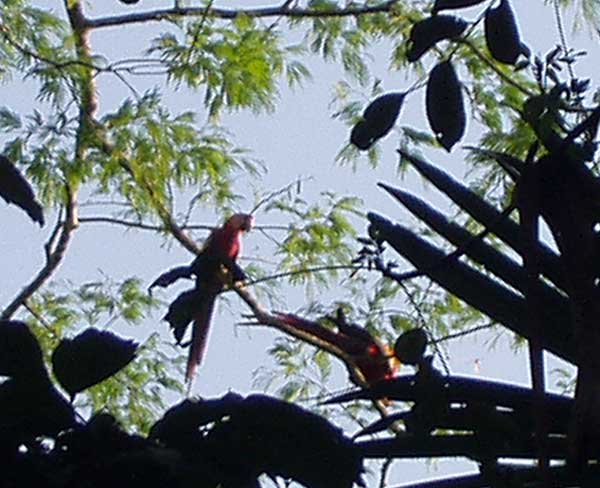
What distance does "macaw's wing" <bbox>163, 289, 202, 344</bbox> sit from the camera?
1081mm

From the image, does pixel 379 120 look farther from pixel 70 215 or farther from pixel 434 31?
pixel 70 215

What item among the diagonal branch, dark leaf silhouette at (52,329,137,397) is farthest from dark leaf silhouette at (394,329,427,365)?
the diagonal branch

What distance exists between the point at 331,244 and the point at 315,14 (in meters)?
0.71

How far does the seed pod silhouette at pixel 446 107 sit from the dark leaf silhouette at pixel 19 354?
0.34m

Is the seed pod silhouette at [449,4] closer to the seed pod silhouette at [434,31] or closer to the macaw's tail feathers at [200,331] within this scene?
the seed pod silhouette at [434,31]

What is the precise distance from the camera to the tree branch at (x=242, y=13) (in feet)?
15.4

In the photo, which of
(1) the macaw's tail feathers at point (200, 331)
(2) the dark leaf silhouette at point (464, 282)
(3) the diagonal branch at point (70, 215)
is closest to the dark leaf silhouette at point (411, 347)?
(2) the dark leaf silhouette at point (464, 282)

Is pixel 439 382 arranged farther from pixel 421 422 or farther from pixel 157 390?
pixel 157 390

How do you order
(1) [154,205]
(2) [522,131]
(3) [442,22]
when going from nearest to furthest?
(3) [442,22] < (2) [522,131] < (1) [154,205]

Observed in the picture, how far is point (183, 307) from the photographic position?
1.09 metres

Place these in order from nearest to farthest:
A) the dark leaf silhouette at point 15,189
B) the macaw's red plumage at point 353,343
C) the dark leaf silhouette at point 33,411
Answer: the dark leaf silhouette at point 33,411
the dark leaf silhouette at point 15,189
the macaw's red plumage at point 353,343

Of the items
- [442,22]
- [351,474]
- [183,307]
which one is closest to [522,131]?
[183,307]

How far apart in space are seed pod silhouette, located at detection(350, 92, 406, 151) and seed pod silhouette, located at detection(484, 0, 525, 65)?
68 millimetres

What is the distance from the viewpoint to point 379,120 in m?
0.93
